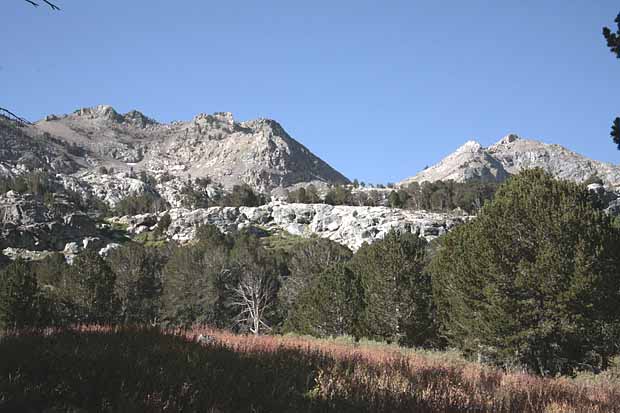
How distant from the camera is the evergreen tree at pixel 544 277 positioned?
23906mm

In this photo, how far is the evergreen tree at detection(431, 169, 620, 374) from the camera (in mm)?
23906

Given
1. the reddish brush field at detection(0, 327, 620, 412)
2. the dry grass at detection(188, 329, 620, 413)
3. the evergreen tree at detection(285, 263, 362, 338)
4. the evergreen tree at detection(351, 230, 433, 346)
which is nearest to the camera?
the reddish brush field at detection(0, 327, 620, 412)

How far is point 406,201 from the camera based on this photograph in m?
148

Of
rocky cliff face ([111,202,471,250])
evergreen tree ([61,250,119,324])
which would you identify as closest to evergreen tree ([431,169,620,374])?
evergreen tree ([61,250,119,324])

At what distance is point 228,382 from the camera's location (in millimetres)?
6141

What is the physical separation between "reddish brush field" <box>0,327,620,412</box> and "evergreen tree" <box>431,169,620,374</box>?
16.2 metres

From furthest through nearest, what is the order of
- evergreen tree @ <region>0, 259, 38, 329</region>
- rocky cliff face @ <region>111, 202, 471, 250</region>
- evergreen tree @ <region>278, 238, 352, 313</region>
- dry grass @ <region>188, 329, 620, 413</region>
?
rocky cliff face @ <region>111, 202, 471, 250</region>, evergreen tree @ <region>278, 238, 352, 313</region>, evergreen tree @ <region>0, 259, 38, 329</region>, dry grass @ <region>188, 329, 620, 413</region>

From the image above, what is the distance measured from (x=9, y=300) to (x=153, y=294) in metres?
25.8

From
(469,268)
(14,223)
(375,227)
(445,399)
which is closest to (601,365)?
(469,268)

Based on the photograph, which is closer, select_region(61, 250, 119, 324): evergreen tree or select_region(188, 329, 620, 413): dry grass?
select_region(188, 329, 620, 413): dry grass

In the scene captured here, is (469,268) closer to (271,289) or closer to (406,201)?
(271,289)

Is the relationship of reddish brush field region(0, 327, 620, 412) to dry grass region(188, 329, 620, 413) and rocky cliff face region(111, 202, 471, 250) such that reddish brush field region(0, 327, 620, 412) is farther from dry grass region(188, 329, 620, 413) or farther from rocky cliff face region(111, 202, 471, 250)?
rocky cliff face region(111, 202, 471, 250)

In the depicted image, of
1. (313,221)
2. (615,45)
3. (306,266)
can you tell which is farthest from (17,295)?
(313,221)

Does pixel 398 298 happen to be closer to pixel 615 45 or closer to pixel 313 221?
pixel 615 45
